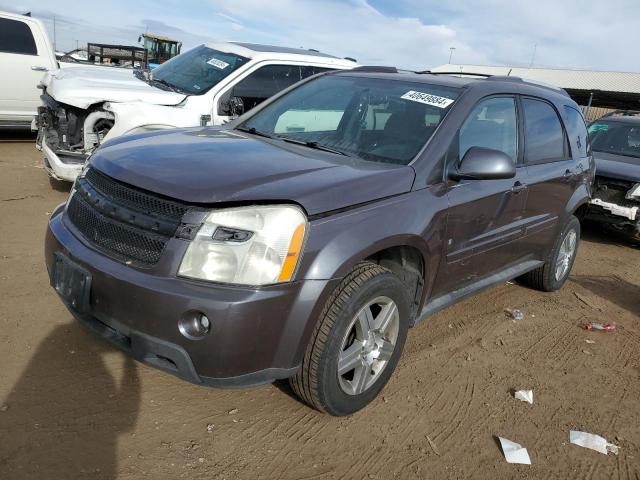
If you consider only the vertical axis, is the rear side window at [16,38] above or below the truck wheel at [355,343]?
above

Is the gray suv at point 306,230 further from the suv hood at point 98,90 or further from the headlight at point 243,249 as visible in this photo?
the suv hood at point 98,90

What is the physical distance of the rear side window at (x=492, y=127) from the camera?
135 inches

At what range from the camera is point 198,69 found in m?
6.65

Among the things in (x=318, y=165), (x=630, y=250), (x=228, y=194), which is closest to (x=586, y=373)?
(x=318, y=165)

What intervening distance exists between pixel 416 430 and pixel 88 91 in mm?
4825

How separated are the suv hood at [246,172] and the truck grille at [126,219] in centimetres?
6

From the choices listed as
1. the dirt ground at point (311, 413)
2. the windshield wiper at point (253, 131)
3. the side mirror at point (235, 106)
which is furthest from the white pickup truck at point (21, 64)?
the windshield wiper at point (253, 131)

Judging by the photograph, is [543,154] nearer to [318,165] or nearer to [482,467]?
[318,165]

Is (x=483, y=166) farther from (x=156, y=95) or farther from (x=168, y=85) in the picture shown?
(x=168, y=85)

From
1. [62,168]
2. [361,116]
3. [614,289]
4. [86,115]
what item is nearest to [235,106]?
[86,115]

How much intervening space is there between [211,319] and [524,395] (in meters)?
2.09

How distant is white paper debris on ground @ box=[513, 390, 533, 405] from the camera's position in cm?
331

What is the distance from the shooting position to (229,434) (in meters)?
2.72

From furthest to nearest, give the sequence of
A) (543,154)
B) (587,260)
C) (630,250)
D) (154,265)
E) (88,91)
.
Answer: (630,250), (587,260), (88,91), (543,154), (154,265)
